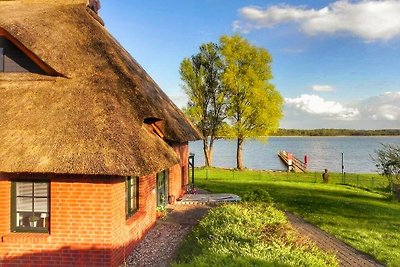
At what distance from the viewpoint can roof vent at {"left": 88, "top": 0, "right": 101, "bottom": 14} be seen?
589 inches

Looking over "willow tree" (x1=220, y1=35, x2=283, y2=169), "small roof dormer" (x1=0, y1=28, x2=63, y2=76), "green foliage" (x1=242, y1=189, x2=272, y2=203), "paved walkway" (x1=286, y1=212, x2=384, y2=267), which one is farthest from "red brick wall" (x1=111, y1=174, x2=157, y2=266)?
"willow tree" (x1=220, y1=35, x2=283, y2=169)

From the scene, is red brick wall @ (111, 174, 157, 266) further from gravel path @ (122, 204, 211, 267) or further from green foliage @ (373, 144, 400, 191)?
green foliage @ (373, 144, 400, 191)

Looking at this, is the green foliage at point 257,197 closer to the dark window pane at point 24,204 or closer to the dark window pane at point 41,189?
the dark window pane at point 41,189

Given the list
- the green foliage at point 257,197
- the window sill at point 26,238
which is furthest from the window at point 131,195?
the green foliage at point 257,197

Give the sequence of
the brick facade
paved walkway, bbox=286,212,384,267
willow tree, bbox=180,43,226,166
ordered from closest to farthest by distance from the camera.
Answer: the brick facade, paved walkway, bbox=286,212,384,267, willow tree, bbox=180,43,226,166

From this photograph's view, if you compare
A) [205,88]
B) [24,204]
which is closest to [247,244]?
[24,204]

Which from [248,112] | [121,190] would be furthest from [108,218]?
[248,112]

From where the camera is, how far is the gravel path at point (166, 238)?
1060cm

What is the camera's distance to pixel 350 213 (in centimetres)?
1791

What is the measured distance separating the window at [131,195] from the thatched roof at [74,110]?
1724mm

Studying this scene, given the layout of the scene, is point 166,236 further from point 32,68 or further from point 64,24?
point 64,24

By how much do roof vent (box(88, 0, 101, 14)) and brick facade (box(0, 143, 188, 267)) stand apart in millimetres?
7902

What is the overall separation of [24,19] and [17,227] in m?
6.30

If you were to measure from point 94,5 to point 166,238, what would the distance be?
9.51 meters
